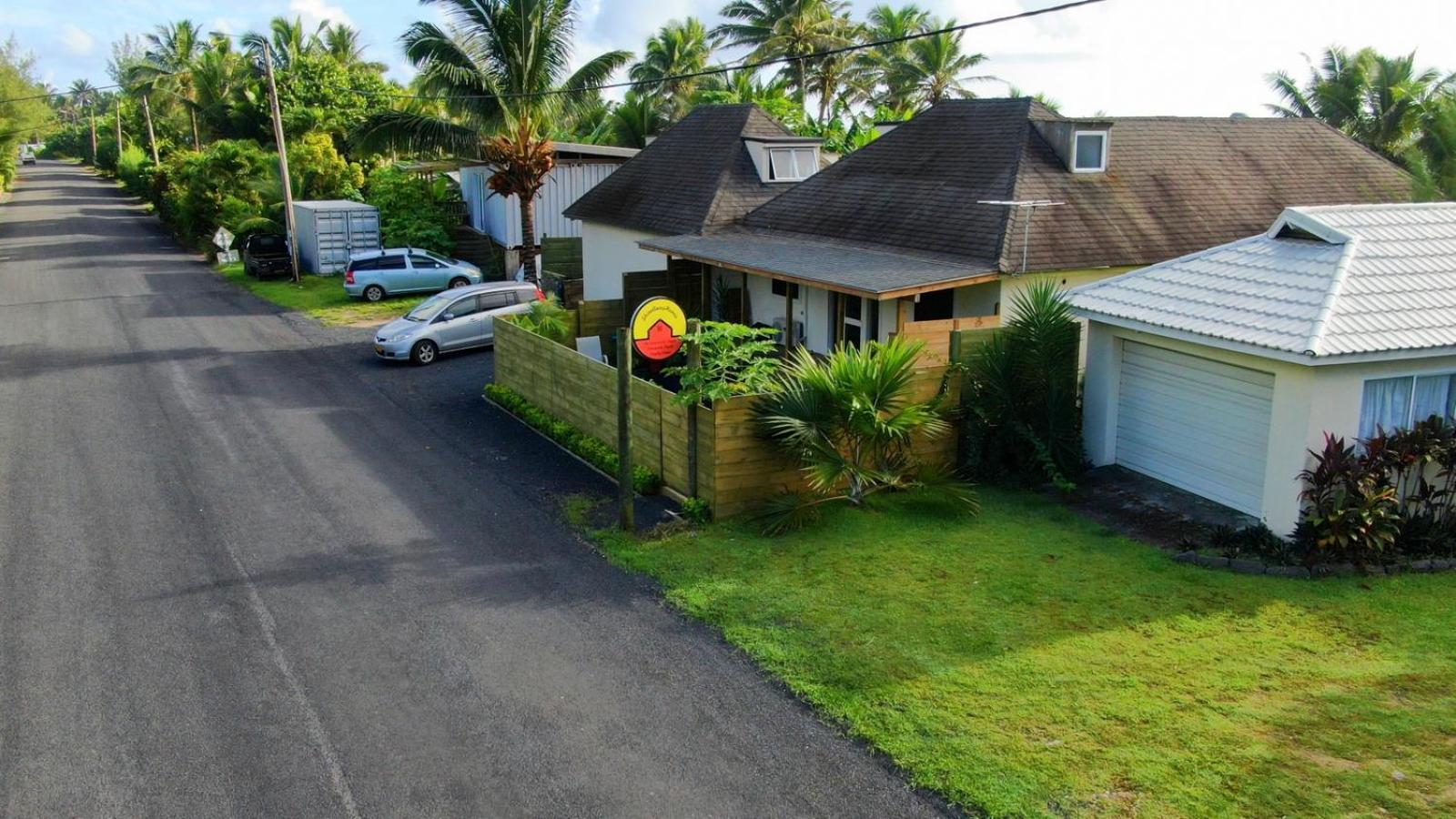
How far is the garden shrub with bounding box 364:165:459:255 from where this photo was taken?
39.3m

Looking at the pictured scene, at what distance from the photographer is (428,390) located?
22.4 metres

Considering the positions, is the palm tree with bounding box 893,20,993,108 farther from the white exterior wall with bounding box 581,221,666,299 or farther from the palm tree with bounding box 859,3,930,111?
the white exterior wall with bounding box 581,221,666,299

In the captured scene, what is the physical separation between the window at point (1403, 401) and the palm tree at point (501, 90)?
24.9 metres

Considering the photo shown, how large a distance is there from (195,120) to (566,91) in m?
46.4

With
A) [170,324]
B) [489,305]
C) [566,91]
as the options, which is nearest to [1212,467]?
[489,305]

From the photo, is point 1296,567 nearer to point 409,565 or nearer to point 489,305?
point 409,565

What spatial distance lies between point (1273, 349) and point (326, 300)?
28.7 metres

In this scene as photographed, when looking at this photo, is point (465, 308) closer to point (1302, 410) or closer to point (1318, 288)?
point (1318, 288)

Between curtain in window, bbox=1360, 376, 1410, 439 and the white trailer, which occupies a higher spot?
the white trailer

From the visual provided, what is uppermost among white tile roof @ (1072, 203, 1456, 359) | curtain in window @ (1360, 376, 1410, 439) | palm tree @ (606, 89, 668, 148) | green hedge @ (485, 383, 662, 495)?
palm tree @ (606, 89, 668, 148)

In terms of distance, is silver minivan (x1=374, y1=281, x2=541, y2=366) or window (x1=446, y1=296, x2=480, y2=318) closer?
silver minivan (x1=374, y1=281, x2=541, y2=366)

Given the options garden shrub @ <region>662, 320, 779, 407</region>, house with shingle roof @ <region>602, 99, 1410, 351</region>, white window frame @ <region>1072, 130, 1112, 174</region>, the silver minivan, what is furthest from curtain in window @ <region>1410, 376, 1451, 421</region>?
the silver minivan

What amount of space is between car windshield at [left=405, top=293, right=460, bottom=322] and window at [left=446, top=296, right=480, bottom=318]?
173mm

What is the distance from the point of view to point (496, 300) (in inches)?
1040
